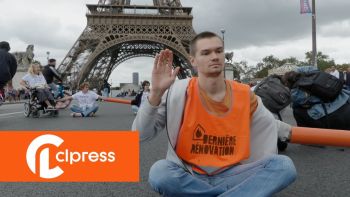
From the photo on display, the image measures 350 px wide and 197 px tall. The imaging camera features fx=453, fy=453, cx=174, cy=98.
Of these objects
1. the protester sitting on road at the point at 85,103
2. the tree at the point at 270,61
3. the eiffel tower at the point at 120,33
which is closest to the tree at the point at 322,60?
the tree at the point at 270,61

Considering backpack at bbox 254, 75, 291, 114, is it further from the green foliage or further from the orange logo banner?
the green foliage

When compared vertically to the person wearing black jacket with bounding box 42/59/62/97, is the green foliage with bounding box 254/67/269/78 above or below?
above

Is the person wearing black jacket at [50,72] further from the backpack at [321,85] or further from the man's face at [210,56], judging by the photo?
the man's face at [210,56]

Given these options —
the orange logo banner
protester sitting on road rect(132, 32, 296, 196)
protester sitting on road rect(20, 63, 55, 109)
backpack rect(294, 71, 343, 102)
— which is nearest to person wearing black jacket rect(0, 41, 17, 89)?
protester sitting on road rect(20, 63, 55, 109)

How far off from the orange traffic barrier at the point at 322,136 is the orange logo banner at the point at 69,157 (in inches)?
44.8

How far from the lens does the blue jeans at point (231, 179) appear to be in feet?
8.45

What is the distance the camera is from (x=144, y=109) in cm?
263

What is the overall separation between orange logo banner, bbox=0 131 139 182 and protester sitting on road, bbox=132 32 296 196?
2.09ft

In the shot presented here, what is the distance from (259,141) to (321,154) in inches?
112

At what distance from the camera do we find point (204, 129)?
8.79 ft

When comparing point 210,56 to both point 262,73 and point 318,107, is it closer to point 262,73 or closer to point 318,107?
point 318,107

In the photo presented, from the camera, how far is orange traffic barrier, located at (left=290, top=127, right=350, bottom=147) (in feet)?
9.96

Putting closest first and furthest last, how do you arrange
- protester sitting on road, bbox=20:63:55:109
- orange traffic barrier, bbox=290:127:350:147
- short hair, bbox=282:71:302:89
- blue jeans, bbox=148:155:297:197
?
blue jeans, bbox=148:155:297:197, orange traffic barrier, bbox=290:127:350:147, short hair, bbox=282:71:302:89, protester sitting on road, bbox=20:63:55:109

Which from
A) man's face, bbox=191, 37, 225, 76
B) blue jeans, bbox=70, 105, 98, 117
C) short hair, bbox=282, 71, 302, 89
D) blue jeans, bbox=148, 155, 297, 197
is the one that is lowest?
blue jeans, bbox=70, 105, 98, 117
